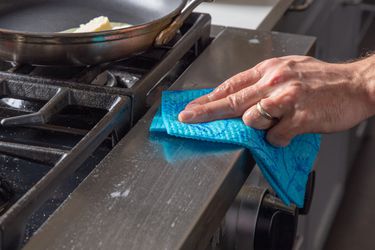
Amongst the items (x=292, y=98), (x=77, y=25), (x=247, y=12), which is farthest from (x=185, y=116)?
(x=247, y=12)

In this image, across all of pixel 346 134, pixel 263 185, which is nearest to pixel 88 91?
pixel 263 185

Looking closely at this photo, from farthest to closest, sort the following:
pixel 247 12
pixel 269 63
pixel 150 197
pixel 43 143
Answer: pixel 247 12 → pixel 269 63 → pixel 43 143 → pixel 150 197

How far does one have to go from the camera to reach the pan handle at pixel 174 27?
0.79 meters

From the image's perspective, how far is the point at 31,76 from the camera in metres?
0.73

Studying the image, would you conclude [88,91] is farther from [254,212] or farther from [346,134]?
[346,134]

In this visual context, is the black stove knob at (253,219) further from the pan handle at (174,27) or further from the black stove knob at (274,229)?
the pan handle at (174,27)

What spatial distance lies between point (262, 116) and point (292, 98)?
0.06 metres

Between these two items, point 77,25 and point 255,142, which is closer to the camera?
point 255,142

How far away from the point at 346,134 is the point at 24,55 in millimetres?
1190

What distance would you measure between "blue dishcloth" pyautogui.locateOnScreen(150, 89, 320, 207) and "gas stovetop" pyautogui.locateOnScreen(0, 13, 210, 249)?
37 mm

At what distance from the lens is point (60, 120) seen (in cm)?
73

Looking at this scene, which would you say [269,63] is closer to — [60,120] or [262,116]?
[262,116]

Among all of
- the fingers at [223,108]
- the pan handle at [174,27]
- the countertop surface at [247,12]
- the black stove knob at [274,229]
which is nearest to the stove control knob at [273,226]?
the black stove knob at [274,229]

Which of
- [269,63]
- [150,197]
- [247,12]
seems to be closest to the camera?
[150,197]
